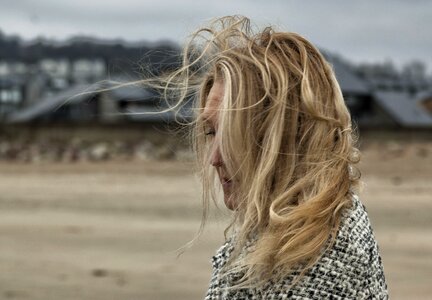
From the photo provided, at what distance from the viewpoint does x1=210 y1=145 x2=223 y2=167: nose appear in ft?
6.26

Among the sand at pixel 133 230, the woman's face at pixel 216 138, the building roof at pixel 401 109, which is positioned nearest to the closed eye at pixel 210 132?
the woman's face at pixel 216 138

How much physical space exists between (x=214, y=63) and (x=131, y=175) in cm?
2196

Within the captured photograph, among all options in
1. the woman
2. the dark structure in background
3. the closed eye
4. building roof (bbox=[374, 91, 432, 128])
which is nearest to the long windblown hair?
the woman

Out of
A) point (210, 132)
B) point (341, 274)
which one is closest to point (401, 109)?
point (210, 132)

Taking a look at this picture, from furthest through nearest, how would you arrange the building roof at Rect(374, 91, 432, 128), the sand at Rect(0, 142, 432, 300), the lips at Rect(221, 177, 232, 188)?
the building roof at Rect(374, 91, 432, 128)
the sand at Rect(0, 142, 432, 300)
the lips at Rect(221, 177, 232, 188)

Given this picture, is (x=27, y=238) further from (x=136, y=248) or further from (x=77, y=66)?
(x=77, y=66)

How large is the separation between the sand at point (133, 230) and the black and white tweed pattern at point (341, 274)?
2.20 feet

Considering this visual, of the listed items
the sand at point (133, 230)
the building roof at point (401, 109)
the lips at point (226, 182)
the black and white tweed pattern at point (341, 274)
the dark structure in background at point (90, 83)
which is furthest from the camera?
the building roof at point (401, 109)

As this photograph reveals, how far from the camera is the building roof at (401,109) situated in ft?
165

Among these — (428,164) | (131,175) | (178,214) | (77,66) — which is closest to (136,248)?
(178,214)

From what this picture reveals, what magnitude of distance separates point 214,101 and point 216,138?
3.2 inches

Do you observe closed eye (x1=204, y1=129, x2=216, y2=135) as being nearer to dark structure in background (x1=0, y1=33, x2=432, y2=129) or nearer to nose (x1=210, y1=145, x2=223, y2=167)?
nose (x1=210, y1=145, x2=223, y2=167)

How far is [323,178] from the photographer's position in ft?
5.98

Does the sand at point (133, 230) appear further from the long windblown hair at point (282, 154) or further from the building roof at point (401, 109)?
the building roof at point (401, 109)
